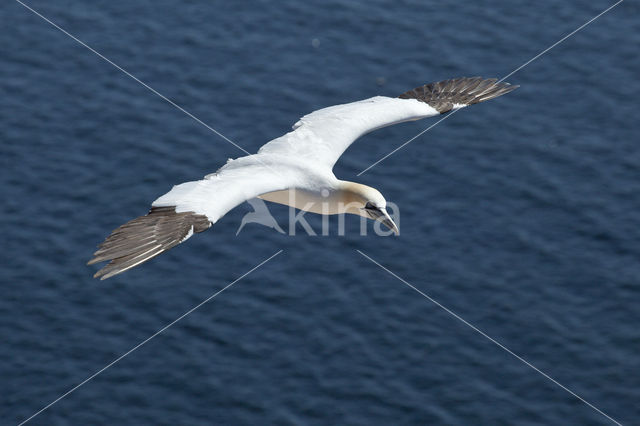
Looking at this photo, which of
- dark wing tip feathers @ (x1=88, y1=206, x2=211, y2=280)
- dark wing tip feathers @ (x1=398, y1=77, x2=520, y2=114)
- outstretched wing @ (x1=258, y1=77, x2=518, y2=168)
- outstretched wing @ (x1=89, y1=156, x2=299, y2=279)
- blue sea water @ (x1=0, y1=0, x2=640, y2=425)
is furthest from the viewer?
blue sea water @ (x1=0, y1=0, x2=640, y2=425)

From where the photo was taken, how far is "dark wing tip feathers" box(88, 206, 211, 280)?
3662cm

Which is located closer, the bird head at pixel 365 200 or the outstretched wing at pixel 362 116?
the bird head at pixel 365 200

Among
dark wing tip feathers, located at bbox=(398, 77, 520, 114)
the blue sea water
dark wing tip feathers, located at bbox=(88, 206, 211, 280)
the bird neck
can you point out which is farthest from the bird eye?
the blue sea water

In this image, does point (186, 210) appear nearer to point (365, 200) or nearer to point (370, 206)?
point (365, 200)

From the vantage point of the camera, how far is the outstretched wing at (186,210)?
37000 millimetres

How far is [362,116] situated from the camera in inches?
1852

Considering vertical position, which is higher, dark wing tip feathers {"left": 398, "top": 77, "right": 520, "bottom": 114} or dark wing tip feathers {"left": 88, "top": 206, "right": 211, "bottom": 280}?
dark wing tip feathers {"left": 398, "top": 77, "right": 520, "bottom": 114}

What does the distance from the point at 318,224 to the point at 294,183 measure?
2321 centimetres

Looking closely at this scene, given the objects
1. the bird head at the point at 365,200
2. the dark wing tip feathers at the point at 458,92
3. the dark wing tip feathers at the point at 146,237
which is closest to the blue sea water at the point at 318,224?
the dark wing tip feathers at the point at 458,92

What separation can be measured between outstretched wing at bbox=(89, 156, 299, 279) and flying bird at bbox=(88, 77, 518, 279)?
0.09 ft

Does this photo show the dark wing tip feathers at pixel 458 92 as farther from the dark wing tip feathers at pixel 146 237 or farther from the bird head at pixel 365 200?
the dark wing tip feathers at pixel 146 237

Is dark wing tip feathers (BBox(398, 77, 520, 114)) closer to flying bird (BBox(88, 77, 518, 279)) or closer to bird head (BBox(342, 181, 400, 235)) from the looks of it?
flying bird (BBox(88, 77, 518, 279))

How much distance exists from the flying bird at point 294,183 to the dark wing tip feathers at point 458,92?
0.12 ft

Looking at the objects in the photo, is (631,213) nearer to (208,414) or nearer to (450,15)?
(450,15)
